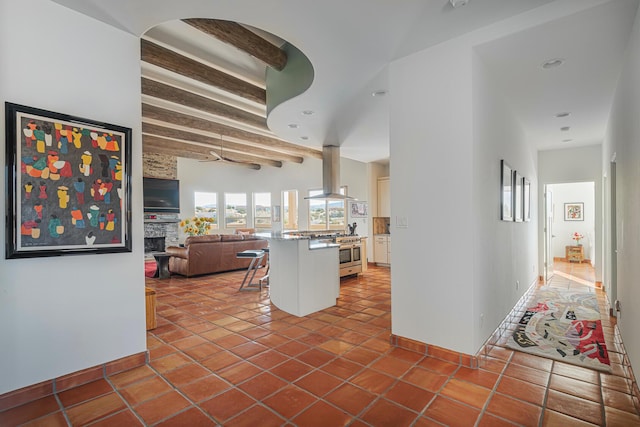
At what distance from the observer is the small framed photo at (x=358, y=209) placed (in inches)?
309

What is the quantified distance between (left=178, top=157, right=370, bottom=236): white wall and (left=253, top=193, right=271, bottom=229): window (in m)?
0.24

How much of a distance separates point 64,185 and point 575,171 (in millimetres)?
7579

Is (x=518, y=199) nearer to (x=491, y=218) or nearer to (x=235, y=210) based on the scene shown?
(x=491, y=218)

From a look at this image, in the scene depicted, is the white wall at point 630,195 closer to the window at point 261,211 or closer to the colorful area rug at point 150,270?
the colorful area rug at point 150,270

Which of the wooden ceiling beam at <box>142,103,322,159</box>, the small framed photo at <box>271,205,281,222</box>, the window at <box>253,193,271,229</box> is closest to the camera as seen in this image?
the wooden ceiling beam at <box>142,103,322,159</box>

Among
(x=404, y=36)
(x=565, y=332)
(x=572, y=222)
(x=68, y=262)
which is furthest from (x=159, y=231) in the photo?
Answer: (x=572, y=222)

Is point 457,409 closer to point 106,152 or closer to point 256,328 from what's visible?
point 256,328

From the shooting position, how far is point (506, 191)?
3.39 meters

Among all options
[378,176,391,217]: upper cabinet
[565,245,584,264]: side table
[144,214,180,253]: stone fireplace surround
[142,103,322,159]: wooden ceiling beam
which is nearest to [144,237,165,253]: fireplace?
[144,214,180,253]: stone fireplace surround

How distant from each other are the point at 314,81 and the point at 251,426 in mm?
3008

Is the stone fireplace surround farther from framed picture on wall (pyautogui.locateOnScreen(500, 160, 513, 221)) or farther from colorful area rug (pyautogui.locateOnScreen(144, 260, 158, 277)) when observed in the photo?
framed picture on wall (pyautogui.locateOnScreen(500, 160, 513, 221))

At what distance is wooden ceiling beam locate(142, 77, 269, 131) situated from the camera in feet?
14.0

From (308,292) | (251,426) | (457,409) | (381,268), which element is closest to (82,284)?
(251,426)

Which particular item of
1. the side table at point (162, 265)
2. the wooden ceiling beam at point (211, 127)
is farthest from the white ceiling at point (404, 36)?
the side table at point (162, 265)
